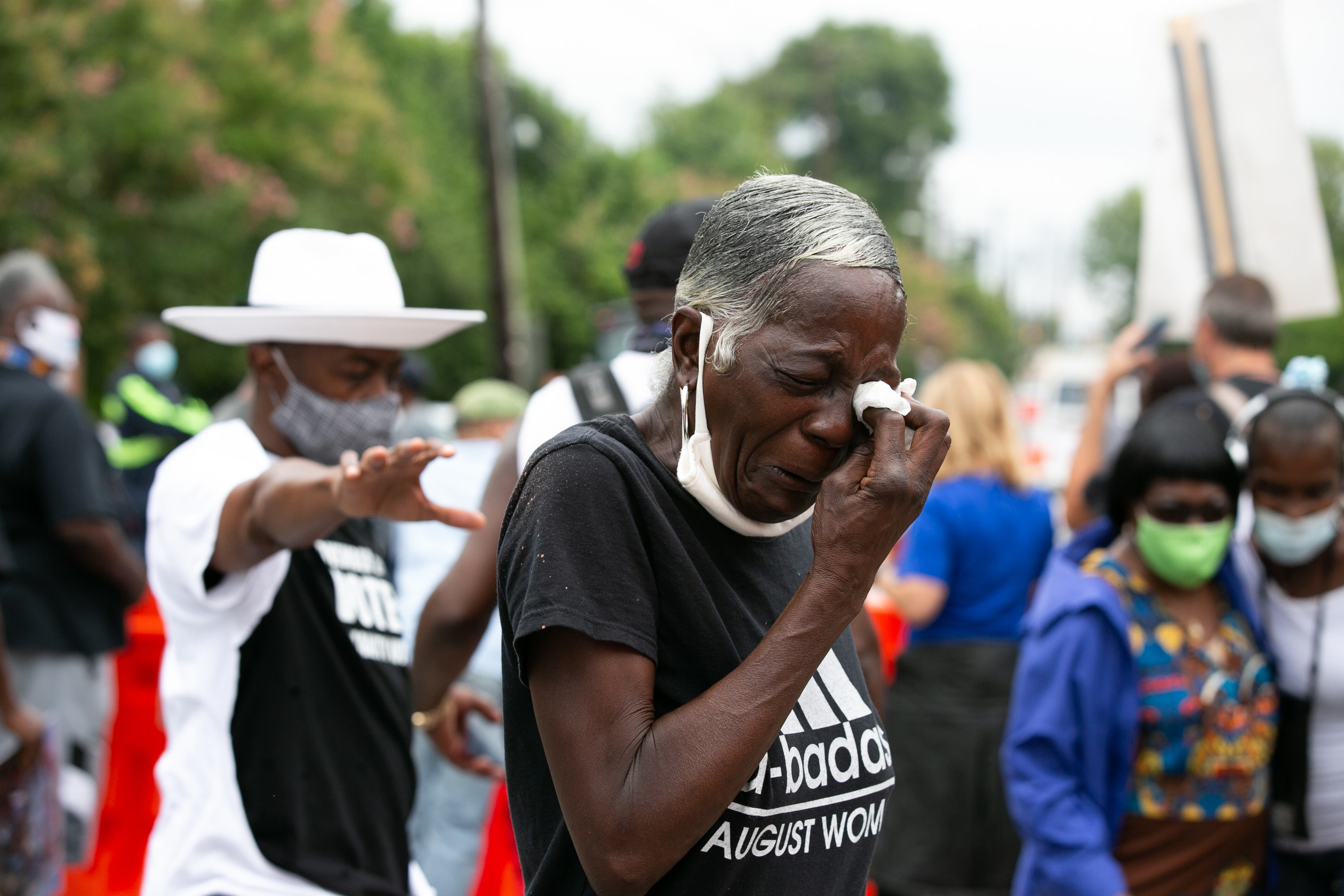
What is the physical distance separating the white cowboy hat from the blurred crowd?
0.01 meters

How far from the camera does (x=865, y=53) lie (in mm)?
73312

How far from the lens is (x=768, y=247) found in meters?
1.69

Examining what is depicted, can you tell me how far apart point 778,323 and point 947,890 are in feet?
12.4

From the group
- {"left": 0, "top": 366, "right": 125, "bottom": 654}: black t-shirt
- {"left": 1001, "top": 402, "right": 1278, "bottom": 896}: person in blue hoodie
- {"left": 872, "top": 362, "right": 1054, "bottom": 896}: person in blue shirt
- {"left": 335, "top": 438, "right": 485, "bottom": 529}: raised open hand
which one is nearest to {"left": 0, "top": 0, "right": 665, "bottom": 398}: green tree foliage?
{"left": 0, "top": 366, "right": 125, "bottom": 654}: black t-shirt

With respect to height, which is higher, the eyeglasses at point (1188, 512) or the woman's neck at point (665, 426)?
the woman's neck at point (665, 426)

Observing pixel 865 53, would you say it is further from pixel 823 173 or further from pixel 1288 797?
pixel 1288 797

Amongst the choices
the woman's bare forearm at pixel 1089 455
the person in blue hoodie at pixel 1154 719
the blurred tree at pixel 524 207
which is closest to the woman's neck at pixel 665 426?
the person in blue hoodie at pixel 1154 719

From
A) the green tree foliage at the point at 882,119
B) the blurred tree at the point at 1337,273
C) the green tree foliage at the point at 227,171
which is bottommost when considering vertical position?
the blurred tree at the point at 1337,273

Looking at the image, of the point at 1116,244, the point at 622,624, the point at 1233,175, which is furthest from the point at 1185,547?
the point at 1116,244

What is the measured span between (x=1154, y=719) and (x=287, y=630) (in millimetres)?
2210

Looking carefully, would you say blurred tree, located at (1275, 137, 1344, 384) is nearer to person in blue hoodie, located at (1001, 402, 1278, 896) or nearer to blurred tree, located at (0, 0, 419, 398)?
blurred tree, located at (0, 0, 419, 398)

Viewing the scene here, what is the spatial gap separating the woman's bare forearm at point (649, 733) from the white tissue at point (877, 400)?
237 millimetres

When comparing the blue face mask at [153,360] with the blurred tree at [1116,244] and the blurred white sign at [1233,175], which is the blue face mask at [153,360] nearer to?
the blurred white sign at [1233,175]

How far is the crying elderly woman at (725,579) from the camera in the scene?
1562 mm
